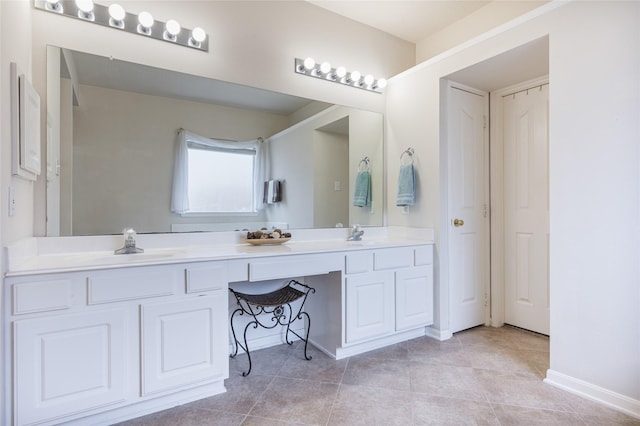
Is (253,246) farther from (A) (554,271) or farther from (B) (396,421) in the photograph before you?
(A) (554,271)

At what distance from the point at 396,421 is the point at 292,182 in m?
1.65

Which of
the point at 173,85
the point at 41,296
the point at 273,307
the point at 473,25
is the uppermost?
the point at 473,25

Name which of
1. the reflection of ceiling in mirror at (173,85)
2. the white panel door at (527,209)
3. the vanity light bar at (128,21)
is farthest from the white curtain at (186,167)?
the white panel door at (527,209)

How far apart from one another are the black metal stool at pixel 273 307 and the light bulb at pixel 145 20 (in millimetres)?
1682

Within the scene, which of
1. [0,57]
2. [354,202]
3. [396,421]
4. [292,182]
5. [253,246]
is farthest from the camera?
[354,202]

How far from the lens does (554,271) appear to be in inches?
75.0

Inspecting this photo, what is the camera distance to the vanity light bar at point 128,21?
5.92 feet

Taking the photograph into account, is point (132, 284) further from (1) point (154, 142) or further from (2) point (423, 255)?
(2) point (423, 255)

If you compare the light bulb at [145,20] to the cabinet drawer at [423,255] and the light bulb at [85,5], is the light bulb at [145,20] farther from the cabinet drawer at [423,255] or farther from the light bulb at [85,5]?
the cabinet drawer at [423,255]

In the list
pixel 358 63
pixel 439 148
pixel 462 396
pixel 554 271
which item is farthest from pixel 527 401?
pixel 358 63

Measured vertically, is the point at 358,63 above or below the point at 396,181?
above

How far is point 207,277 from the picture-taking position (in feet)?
5.60

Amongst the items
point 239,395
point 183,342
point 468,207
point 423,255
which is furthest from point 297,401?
point 468,207

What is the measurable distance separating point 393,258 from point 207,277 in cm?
130
